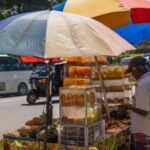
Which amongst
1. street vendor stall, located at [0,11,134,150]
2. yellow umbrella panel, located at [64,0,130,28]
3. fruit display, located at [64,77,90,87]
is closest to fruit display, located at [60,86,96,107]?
street vendor stall, located at [0,11,134,150]

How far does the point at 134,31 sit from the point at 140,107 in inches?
117

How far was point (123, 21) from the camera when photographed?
6.18 meters

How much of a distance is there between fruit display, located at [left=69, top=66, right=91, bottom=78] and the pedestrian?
4.36ft

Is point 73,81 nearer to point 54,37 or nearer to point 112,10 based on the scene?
point 112,10

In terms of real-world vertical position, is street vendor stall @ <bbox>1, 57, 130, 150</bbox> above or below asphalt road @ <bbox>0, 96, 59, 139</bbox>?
above

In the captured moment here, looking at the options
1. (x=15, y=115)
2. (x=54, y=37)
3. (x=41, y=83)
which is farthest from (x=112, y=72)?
(x=41, y=83)

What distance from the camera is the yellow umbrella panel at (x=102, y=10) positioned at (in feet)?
19.1

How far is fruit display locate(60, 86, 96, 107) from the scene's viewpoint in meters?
4.72

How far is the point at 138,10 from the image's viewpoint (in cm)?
602

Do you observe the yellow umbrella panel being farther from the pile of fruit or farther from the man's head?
the pile of fruit

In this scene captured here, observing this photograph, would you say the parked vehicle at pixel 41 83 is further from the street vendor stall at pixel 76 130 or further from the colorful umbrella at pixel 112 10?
the street vendor stall at pixel 76 130

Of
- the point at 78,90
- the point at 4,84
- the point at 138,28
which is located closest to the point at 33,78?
the point at 4,84

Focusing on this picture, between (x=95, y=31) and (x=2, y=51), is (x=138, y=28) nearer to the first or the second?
(x=95, y=31)

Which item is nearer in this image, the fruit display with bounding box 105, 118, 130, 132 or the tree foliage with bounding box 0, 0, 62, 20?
the fruit display with bounding box 105, 118, 130, 132
